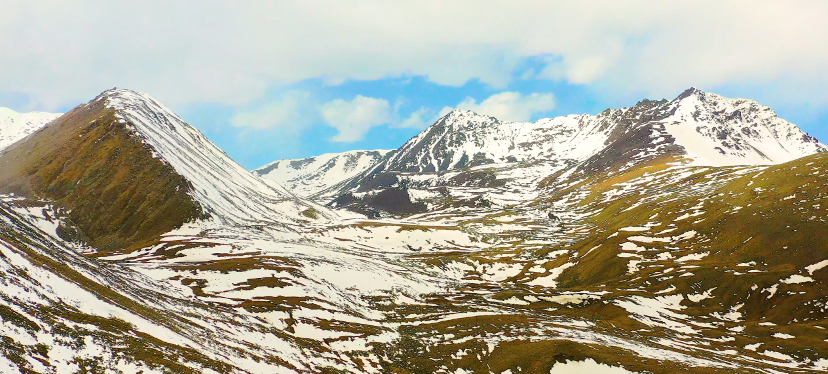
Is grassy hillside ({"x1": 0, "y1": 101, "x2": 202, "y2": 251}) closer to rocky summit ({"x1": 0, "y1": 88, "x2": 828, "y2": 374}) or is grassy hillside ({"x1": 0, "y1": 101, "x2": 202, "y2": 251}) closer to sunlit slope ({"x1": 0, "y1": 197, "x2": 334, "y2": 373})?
rocky summit ({"x1": 0, "y1": 88, "x2": 828, "y2": 374})

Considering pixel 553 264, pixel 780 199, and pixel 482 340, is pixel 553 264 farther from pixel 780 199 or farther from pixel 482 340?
pixel 482 340

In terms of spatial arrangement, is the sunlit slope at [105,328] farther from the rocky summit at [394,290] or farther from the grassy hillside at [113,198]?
the grassy hillside at [113,198]

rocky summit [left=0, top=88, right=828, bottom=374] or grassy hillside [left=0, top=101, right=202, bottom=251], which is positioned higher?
grassy hillside [left=0, top=101, right=202, bottom=251]

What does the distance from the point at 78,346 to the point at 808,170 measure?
210 m

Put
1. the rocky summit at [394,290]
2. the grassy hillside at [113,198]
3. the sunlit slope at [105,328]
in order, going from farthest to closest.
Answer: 1. the grassy hillside at [113,198]
2. the rocky summit at [394,290]
3. the sunlit slope at [105,328]

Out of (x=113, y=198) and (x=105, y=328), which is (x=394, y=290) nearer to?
(x=105, y=328)

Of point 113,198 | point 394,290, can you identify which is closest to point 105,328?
point 394,290

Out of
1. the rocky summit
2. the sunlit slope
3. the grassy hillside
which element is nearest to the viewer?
the sunlit slope

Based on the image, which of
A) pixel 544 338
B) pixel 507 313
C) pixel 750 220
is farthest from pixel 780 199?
pixel 544 338

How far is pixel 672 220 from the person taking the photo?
558 feet

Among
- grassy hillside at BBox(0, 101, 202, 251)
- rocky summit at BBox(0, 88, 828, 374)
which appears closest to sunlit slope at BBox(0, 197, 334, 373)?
rocky summit at BBox(0, 88, 828, 374)

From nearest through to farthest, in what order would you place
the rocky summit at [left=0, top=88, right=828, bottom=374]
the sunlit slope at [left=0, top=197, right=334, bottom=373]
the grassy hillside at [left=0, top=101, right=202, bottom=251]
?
the sunlit slope at [left=0, top=197, right=334, bottom=373]
the rocky summit at [left=0, top=88, right=828, bottom=374]
the grassy hillside at [left=0, top=101, right=202, bottom=251]

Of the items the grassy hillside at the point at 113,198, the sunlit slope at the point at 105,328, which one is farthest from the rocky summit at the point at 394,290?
the grassy hillside at the point at 113,198

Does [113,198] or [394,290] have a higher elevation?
[113,198]
